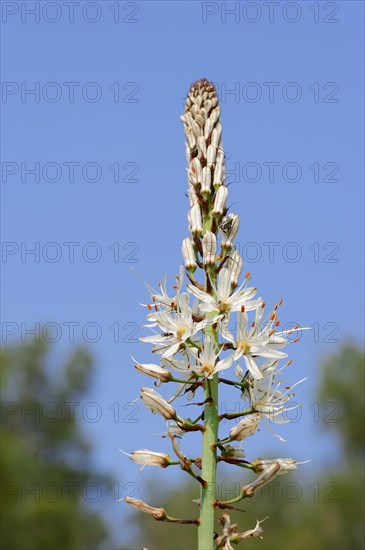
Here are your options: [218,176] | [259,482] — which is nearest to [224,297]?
[218,176]

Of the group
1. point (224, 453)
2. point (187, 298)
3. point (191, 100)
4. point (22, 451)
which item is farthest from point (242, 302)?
point (22, 451)

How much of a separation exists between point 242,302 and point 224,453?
4.03 ft

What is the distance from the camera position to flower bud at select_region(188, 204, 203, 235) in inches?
348

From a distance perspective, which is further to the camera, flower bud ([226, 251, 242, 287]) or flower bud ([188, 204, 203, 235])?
flower bud ([188, 204, 203, 235])

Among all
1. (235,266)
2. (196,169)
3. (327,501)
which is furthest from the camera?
(327,501)

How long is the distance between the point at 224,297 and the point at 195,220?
78 cm

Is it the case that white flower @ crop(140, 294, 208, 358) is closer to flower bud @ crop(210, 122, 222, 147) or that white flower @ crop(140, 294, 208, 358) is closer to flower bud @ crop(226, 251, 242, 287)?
flower bud @ crop(226, 251, 242, 287)

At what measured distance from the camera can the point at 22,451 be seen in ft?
236

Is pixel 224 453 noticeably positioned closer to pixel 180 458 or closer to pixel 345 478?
pixel 180 458

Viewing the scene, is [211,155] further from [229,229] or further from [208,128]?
[229,229]

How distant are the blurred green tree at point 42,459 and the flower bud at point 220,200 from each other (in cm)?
5617

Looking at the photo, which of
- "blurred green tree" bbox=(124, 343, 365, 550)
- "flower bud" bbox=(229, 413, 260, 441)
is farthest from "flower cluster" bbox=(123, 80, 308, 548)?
"blurred green tree" bbox=(124, 343, 365, 550)

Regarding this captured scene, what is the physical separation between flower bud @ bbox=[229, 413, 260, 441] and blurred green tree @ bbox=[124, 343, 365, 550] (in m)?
50.8

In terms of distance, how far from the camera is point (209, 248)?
871 centimetres
